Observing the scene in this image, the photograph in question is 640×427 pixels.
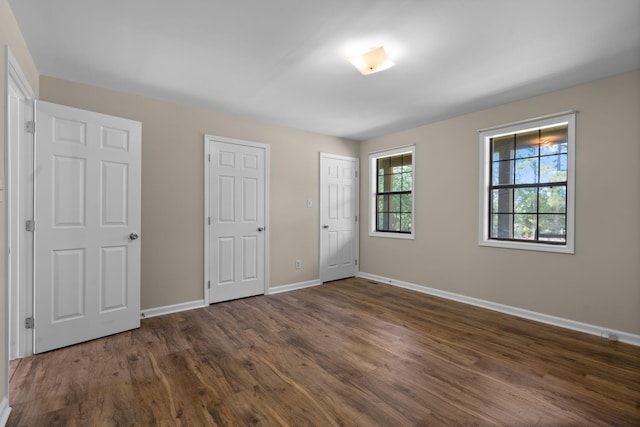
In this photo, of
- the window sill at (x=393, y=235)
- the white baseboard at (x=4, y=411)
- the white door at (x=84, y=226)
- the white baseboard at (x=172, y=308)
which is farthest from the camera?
the window sill at (x=393, y=235)

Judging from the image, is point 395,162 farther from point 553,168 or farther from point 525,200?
point 553,168

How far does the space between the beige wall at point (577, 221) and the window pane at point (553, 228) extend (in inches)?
7.2

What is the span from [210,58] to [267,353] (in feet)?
8.42

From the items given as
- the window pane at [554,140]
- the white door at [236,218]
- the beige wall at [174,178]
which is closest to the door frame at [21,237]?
the beige wall at [174,178]

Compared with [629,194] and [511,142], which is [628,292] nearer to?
[629,194]

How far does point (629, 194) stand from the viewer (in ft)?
9.05

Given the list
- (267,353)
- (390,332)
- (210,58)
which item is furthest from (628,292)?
(210,58)

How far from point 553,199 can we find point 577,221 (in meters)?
0.35

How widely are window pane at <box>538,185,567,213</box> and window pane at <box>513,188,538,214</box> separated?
57 millimetres

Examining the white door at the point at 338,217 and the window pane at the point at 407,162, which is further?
the white door at the point at 338,217

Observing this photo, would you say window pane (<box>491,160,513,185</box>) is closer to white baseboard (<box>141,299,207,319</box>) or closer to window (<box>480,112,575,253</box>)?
window (<box>480,112,575,253</box>)

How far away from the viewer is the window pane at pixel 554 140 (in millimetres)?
3232

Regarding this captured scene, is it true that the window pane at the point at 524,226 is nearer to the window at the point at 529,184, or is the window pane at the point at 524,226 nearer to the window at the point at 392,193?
the window at the point at 529,184

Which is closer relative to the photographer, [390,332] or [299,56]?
[299,56]
